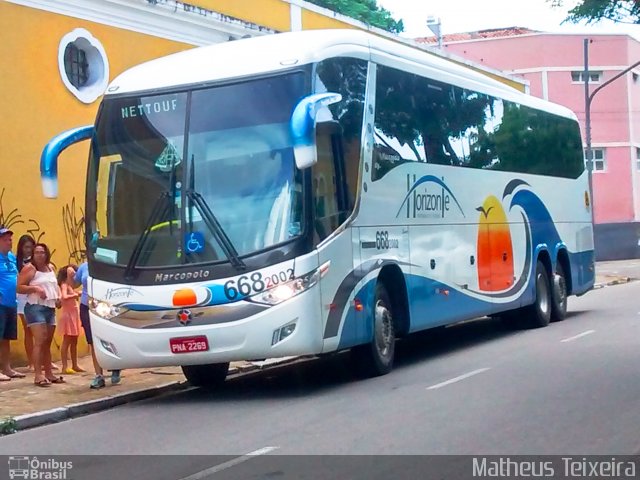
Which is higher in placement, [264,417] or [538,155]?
[538,155]

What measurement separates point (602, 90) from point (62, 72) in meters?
39.8

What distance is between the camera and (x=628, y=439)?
325 inches

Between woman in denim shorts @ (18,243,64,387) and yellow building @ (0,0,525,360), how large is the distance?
1.71 meters

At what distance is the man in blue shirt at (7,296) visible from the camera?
1313 centimetres

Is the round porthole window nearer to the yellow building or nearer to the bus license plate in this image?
the yellow building

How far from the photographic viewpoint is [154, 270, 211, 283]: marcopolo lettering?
10945 mm

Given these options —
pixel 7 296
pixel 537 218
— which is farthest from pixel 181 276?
pixel 537 218

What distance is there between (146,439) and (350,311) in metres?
3.20

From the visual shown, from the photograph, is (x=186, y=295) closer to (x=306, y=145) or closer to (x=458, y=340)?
(x=306, y=145)

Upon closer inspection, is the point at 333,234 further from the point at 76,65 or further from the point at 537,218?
the point at 537,218

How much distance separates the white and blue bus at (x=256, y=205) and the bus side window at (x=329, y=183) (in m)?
0.02

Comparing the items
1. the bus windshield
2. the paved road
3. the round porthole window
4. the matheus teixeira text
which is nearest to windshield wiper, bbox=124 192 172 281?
the bus windshield

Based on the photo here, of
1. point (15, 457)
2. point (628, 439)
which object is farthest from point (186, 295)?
point (628, 439)

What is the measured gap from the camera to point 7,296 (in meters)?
13.1
